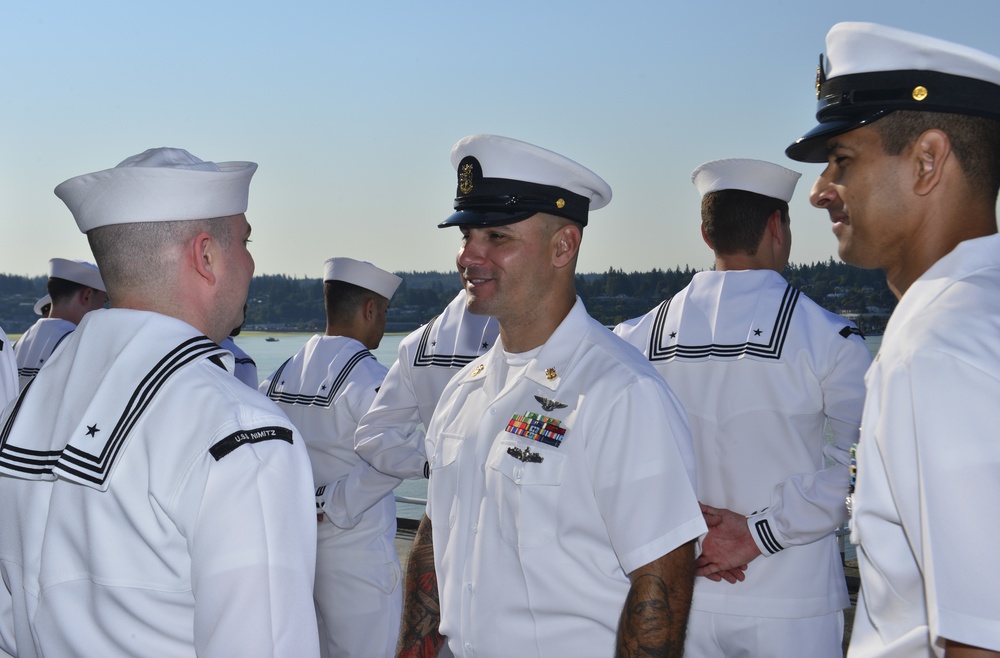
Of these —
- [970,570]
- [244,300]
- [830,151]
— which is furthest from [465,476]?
[970,570]

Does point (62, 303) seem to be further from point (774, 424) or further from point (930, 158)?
point (930, 158)

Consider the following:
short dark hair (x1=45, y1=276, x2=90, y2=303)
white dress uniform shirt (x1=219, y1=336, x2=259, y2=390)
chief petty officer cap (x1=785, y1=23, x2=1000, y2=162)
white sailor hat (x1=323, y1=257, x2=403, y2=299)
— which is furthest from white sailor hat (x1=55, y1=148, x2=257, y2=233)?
short dark hair (x1=45, y1=276, x2=90, y2=303)

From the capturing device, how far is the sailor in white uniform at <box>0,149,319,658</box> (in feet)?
5.19

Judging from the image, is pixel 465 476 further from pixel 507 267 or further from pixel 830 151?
pixel 830 151

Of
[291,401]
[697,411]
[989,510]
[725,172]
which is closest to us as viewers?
[989,510]

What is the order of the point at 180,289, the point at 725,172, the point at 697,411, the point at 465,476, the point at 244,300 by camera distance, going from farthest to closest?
the point at 725,172 → the point at 697,411 → the point at 465,476 → the point at 244,300 → the point at 180,289

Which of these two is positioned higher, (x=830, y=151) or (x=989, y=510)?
(x=830, y=151)

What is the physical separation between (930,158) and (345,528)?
405 centimetres

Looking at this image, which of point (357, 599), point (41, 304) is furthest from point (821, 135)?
point (41, 304)

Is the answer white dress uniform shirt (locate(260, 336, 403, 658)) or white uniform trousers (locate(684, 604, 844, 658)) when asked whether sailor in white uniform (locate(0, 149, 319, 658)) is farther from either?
white dress uniform shirt (locate(260, 336, 403, 658))

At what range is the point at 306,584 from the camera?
1646 millimetres

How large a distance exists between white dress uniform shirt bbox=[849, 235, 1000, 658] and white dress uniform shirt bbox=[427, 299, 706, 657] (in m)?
0.63

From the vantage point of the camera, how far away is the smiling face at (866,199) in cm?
173

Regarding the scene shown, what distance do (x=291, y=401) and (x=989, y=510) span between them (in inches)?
177
